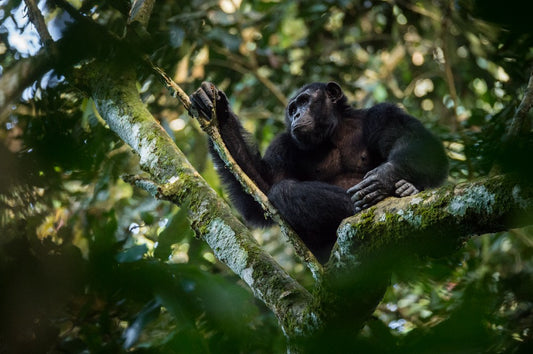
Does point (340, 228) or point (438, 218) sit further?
point (340, 228)

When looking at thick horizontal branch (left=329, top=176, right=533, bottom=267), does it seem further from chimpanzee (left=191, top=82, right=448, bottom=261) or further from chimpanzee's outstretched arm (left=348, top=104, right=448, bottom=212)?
chimpanzee (left=191, top=82, right=448, bottom=261)

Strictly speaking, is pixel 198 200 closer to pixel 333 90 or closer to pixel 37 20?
Answer: pixel 37 20

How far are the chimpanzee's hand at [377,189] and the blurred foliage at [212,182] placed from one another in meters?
0.64

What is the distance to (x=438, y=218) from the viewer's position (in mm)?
2373

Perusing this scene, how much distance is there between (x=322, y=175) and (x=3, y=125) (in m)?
4.08

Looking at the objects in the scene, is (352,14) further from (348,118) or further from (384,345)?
(384,345)

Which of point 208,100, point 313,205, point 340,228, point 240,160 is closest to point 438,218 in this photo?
point 340,228

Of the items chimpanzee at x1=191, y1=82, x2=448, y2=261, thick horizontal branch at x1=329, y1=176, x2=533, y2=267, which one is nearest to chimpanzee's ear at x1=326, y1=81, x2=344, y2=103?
chimpanzee at x1=191, y1=82, x2=448, y2=261

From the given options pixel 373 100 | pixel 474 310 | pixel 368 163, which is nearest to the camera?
pixel 474 310

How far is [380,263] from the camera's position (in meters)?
1.28

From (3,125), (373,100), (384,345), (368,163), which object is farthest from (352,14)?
(384,345)

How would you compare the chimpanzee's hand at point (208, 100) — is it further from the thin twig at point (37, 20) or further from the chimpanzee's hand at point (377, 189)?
the chimpanzee's hand at point (377, 189)

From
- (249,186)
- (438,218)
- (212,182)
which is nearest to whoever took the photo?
(438,218)

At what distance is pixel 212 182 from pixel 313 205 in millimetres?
2677
